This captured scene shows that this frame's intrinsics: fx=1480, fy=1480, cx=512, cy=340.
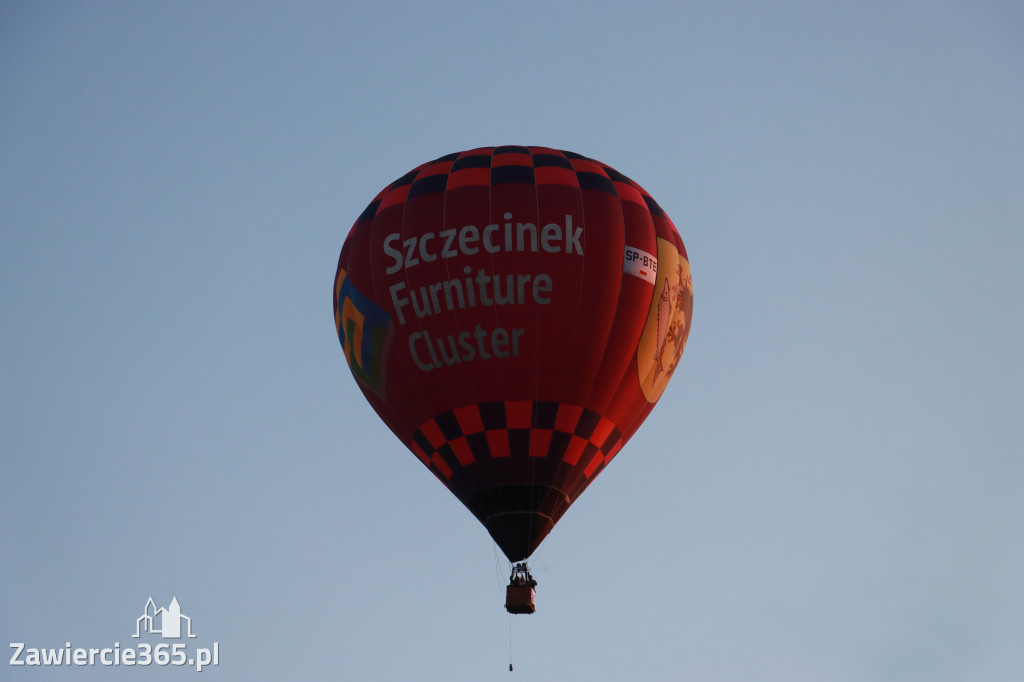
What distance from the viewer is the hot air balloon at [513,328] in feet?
73.5

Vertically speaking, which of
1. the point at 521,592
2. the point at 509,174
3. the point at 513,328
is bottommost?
the point at 521,592

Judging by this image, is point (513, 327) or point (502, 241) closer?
point (513, 327)

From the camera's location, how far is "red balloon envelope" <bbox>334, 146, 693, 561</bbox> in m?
22.4

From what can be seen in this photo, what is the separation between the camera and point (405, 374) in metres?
23.0

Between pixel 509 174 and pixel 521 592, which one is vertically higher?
pixel 509 174

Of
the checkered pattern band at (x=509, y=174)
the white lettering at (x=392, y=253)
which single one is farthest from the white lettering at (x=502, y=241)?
the checkered pattern band at (x=509, y=174)

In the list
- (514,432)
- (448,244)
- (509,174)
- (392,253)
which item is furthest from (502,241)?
(514,432)

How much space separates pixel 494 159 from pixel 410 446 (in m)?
4.80

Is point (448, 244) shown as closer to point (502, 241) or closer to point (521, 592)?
point (502, 241)

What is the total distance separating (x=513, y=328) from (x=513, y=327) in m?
0.02

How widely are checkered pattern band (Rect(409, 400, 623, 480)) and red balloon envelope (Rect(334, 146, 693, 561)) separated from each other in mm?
21

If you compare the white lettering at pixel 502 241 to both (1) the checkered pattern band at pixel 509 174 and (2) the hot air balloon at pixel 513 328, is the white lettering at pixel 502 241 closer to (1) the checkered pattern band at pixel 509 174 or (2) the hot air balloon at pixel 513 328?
(2) the hot air balloon at pixel 513 328

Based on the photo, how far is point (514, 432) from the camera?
22.4 m

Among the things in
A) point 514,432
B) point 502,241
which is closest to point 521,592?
point 514,432
